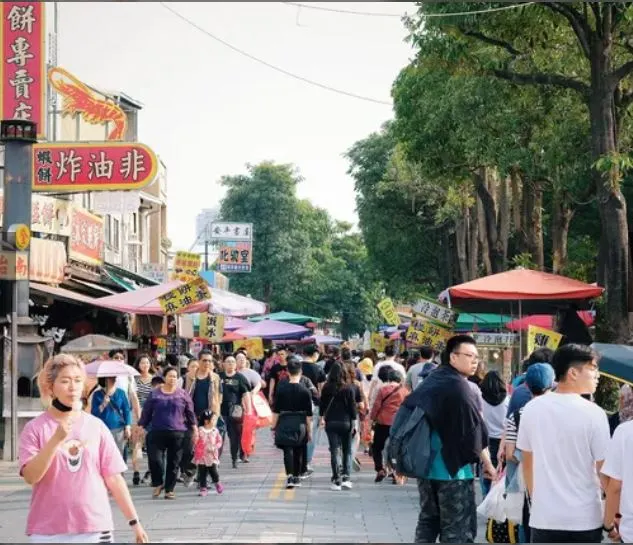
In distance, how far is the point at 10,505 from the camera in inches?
600

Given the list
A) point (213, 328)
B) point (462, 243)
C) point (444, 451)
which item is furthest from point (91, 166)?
point (462, 243)

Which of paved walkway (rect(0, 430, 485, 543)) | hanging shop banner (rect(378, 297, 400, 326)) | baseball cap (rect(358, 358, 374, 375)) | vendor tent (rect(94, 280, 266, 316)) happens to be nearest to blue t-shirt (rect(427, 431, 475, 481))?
paved walkway (rect(0, 430, 485, 543))

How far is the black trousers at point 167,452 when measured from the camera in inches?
615

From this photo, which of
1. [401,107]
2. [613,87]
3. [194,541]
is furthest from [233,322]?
[194,541]

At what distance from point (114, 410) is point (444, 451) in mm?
9043

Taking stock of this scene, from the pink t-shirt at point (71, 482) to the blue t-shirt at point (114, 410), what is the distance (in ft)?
34.3

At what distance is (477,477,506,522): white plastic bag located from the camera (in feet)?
31.7

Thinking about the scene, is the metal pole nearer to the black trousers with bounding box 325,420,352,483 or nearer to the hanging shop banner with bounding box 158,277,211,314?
the hanging shop banner with bounding box 158,277,211,314

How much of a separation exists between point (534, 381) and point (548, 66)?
11.8 meters

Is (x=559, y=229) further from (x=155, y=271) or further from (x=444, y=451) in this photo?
(x=155, y=271)

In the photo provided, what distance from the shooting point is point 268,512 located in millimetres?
14016

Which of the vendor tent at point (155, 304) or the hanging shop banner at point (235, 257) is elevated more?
the hanging shop banner at point (235, 257)

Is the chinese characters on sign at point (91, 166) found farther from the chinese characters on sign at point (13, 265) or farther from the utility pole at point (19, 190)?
the chinese characters on sign at point (13, 265)

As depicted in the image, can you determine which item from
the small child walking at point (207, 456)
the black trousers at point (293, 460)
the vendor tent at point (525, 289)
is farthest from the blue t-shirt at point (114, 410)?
the vendor tent at point (525, 289)
